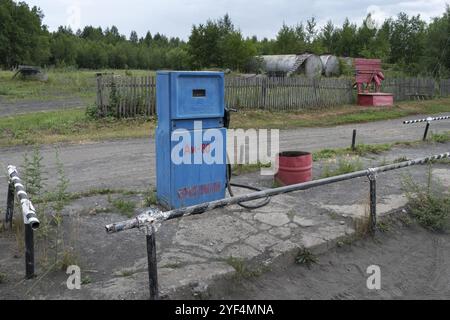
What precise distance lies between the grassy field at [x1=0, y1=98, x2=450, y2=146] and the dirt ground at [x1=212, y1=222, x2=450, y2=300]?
886 centimetres

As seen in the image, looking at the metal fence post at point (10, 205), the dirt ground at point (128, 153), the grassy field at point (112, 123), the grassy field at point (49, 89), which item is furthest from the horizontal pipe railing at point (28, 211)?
the grassy field at point (49, 89)

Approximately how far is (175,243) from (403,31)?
51088 millimetres

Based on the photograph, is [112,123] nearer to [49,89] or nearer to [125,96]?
[125,96]

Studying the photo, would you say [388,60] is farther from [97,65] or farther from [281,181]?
[97,65]

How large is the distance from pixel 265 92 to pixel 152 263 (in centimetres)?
1565

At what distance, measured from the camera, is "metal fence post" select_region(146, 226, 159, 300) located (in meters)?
3.39

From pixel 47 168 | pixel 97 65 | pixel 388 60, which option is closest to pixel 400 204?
pixel 47 168

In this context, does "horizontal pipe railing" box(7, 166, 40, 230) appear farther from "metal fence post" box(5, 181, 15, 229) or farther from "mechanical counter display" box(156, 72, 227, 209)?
"mechanical counter display" box(156, 72, 227, 209)

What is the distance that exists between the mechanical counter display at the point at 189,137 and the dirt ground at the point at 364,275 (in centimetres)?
162

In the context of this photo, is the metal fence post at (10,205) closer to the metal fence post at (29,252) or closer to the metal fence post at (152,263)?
the metal fence post at (29,252)

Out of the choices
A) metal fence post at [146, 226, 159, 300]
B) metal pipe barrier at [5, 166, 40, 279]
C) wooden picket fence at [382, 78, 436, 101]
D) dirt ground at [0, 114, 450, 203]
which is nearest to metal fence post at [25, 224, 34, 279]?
metal pipe barrier at [5, 166, 40, 279]

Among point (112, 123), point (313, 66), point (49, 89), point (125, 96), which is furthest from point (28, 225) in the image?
point (313, 66)
